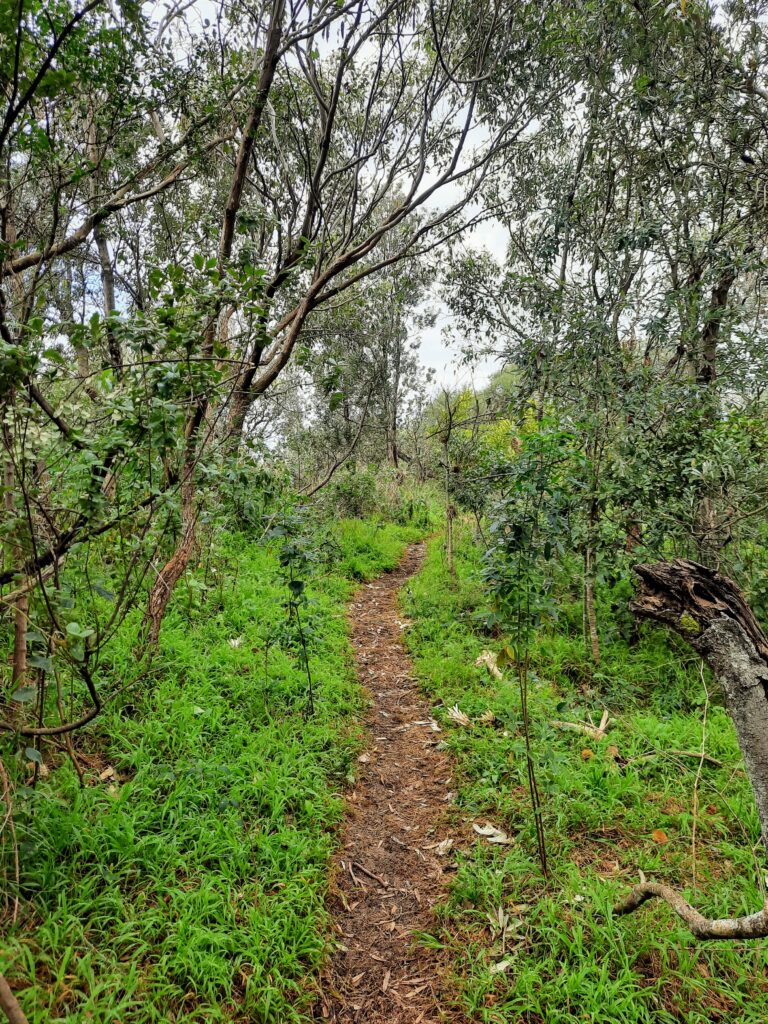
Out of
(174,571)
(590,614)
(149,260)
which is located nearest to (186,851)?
(174,571)

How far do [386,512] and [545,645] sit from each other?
9.39 m

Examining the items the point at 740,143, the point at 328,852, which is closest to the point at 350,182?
the point at 740,143

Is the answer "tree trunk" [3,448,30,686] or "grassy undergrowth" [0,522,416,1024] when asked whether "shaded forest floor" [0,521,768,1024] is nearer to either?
"grassy undergrowth" [0,522,416,1024]

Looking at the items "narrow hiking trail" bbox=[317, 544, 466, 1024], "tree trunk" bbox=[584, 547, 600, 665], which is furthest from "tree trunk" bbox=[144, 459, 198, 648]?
"tree trunk" bbox=[584, 547, 600, 665]

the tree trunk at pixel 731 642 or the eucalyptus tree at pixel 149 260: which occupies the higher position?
the eucalyptus tree at pixel 149 260

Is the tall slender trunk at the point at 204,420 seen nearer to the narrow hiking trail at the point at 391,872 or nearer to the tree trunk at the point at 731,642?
the narrow hiking trail at the point at 391,872

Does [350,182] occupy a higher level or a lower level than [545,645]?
higher

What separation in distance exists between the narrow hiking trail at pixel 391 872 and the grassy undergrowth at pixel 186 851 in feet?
0.60

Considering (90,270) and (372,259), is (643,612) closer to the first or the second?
(90,270)

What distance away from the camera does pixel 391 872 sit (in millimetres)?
3346

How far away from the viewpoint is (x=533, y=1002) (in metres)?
2.35

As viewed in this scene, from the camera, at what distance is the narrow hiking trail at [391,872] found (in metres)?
2.57

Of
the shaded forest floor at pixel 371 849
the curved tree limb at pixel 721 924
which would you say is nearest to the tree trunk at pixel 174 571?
the shaded forest floor at pixel 371 849

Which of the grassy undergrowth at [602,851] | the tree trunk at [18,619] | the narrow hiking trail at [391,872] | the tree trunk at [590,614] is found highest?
the tree trunk at [18,619]
